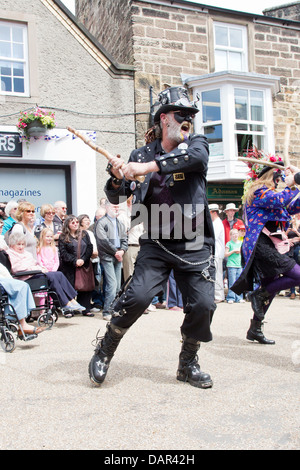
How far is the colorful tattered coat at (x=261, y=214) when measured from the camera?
16.1 ft

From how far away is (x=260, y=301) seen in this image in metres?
5.16

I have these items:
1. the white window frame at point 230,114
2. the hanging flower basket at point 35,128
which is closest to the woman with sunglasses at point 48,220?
the hanging flower basket at point 35,128

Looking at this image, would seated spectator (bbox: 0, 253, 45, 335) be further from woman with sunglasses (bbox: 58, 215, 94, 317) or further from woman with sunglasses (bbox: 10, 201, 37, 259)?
woman with sunglasses (bbox: 58, 215, 94, 317)

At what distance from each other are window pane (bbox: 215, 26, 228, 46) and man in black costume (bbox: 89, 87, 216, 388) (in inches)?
516

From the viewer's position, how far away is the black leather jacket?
3.33 m

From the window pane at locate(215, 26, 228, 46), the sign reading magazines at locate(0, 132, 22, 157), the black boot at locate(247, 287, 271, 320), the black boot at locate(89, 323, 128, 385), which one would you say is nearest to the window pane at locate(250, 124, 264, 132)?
the window pane at locate(215, 26, 228, 46)

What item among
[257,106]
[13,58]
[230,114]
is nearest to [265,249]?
[13,58]

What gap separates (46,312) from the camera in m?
6.30

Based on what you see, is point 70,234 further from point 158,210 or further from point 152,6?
point 152,6

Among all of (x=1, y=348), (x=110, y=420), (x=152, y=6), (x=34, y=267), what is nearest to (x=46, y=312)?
(x=34, y=267)

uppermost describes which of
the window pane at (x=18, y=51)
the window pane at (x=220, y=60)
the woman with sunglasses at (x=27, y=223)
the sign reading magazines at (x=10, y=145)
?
the window pane at (x=220, y=60)

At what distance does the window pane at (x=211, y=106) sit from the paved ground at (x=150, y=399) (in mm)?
11609

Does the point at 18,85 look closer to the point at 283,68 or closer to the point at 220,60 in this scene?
the point at 220,60

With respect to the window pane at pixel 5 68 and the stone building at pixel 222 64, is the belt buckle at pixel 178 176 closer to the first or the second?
the window pane at pixel 5 68
